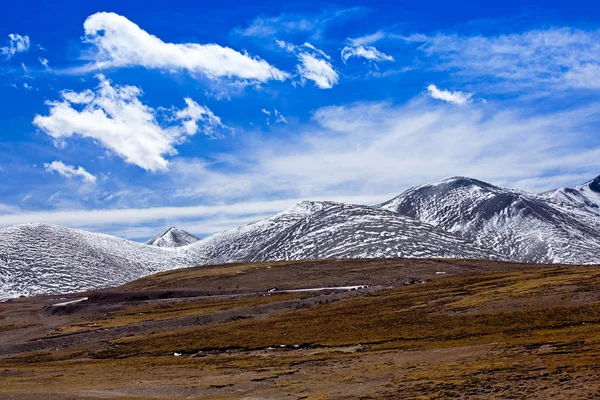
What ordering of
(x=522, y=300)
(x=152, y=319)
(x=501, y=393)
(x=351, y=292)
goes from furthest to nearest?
(x=351, y=292)
(x=152, y=319)
(x=522, y=300)
(x=501, y=393)

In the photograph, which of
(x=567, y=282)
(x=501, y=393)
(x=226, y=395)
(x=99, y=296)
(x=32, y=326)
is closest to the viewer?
(x=501, y=393)

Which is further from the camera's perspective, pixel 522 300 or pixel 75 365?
pixel 522 300

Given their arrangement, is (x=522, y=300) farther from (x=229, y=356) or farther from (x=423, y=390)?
(x=423, y=390)

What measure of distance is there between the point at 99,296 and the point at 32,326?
3894 cm

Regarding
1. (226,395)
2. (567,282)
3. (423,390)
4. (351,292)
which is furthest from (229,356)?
(351,292)

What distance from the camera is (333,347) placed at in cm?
6512

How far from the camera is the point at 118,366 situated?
64000 mm

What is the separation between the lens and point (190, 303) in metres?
132

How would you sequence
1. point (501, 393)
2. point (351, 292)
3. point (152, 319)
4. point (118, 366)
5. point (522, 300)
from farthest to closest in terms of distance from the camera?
point (351, 292) → point (152, 319) → point (522, 300) → point (118, 366) → point (501, 393)

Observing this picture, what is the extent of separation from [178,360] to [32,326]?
66512 millimetres

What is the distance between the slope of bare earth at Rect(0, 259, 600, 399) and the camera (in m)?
40.1

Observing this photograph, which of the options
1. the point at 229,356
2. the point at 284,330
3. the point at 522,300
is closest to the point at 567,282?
the point at 522,300

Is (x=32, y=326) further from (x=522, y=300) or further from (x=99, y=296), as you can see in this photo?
(x=522, y=300)

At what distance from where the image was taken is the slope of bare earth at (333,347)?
4009cm
